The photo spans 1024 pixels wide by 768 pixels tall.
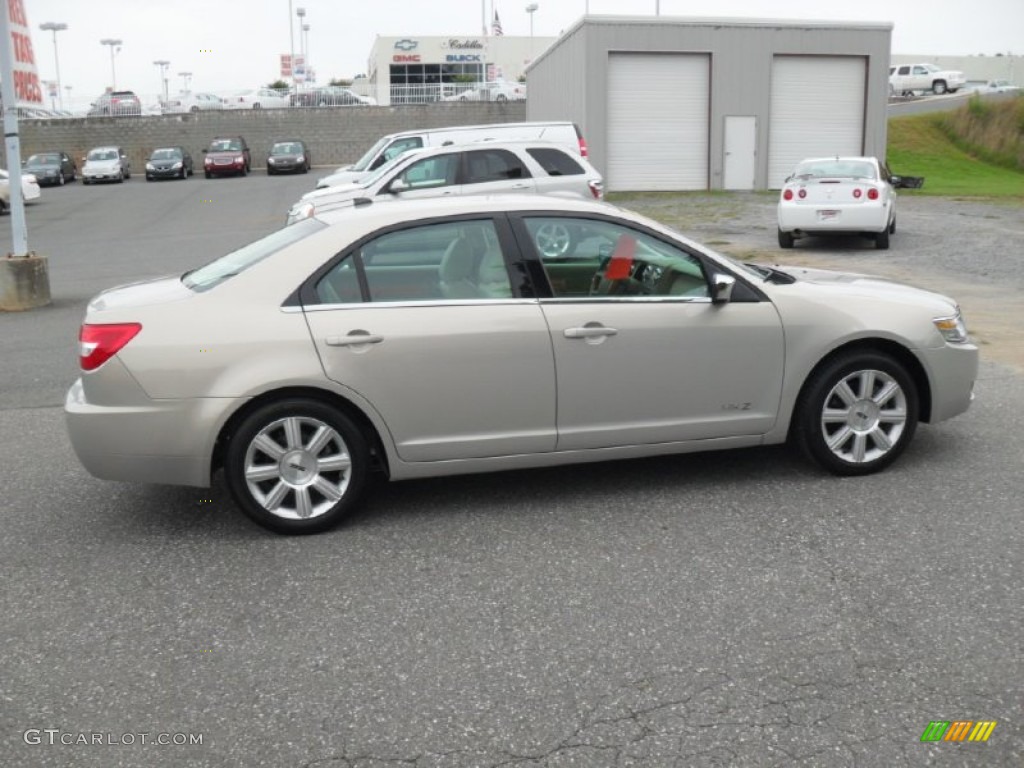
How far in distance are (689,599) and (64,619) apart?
2473 millimetres

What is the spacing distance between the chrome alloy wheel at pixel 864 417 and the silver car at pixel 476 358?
0.04ft

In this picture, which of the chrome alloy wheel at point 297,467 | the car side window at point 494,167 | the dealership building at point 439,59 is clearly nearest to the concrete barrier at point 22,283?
the car side window at point 494,167

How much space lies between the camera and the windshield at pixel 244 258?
5520mm

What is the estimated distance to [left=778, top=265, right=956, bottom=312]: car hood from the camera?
5.98 m

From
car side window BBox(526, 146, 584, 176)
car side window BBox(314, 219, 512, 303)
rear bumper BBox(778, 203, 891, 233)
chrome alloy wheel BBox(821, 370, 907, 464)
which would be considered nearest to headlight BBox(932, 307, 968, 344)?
chrome alloy wheel BBox(821, 370, 907, 464)

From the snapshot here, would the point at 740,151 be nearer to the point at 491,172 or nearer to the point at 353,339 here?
the point at 491,172

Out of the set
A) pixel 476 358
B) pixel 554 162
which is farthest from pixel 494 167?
pixel 476 358

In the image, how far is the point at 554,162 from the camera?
16.1 meters

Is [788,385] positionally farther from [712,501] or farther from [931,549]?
[931,549]

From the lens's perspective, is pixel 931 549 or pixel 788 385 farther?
pixel 788 385

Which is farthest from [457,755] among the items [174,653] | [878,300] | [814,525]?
[878,300]

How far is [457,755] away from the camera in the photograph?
3338 mm

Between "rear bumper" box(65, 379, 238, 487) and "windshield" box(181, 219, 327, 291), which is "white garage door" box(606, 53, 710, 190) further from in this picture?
"rear bumper" box(65, 379, 238, 487)

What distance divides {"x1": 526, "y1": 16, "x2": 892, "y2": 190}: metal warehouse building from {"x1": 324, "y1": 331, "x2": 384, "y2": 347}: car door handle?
2964 cm
